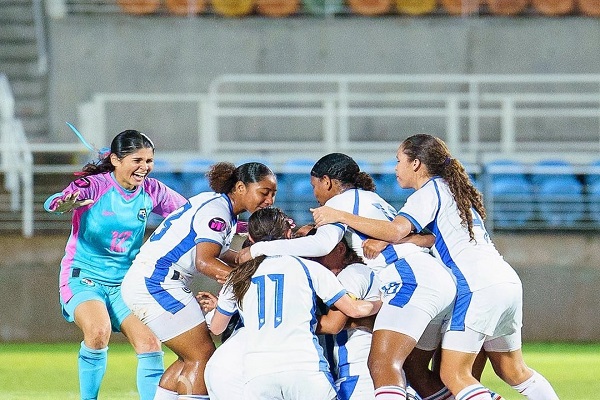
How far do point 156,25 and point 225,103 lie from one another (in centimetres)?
158

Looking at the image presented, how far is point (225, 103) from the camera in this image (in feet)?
56.4

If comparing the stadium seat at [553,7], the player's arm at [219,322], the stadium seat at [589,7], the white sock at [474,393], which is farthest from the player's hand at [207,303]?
the stadium seat at [589,7]

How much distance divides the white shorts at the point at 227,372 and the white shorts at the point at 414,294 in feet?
2.45

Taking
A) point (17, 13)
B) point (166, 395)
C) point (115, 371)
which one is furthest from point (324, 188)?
point (17, 13)

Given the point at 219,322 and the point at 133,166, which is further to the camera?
the point at 133,166

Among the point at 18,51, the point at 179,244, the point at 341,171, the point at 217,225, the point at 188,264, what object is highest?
the point at 18,51

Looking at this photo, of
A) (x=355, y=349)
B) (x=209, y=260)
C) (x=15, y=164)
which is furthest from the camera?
(x=15, y=164)

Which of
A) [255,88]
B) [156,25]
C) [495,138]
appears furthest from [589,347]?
[156,25]

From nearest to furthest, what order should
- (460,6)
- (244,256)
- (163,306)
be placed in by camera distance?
(244,256) < (163,306) < (460,6)

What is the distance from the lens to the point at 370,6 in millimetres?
17688

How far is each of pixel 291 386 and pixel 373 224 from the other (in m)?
1.08

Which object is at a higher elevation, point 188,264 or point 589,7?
point 589,7

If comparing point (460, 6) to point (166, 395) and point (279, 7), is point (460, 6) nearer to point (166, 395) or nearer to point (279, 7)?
point (279, 7)

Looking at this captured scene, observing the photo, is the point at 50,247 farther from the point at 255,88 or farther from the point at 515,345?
the point at 515,345
